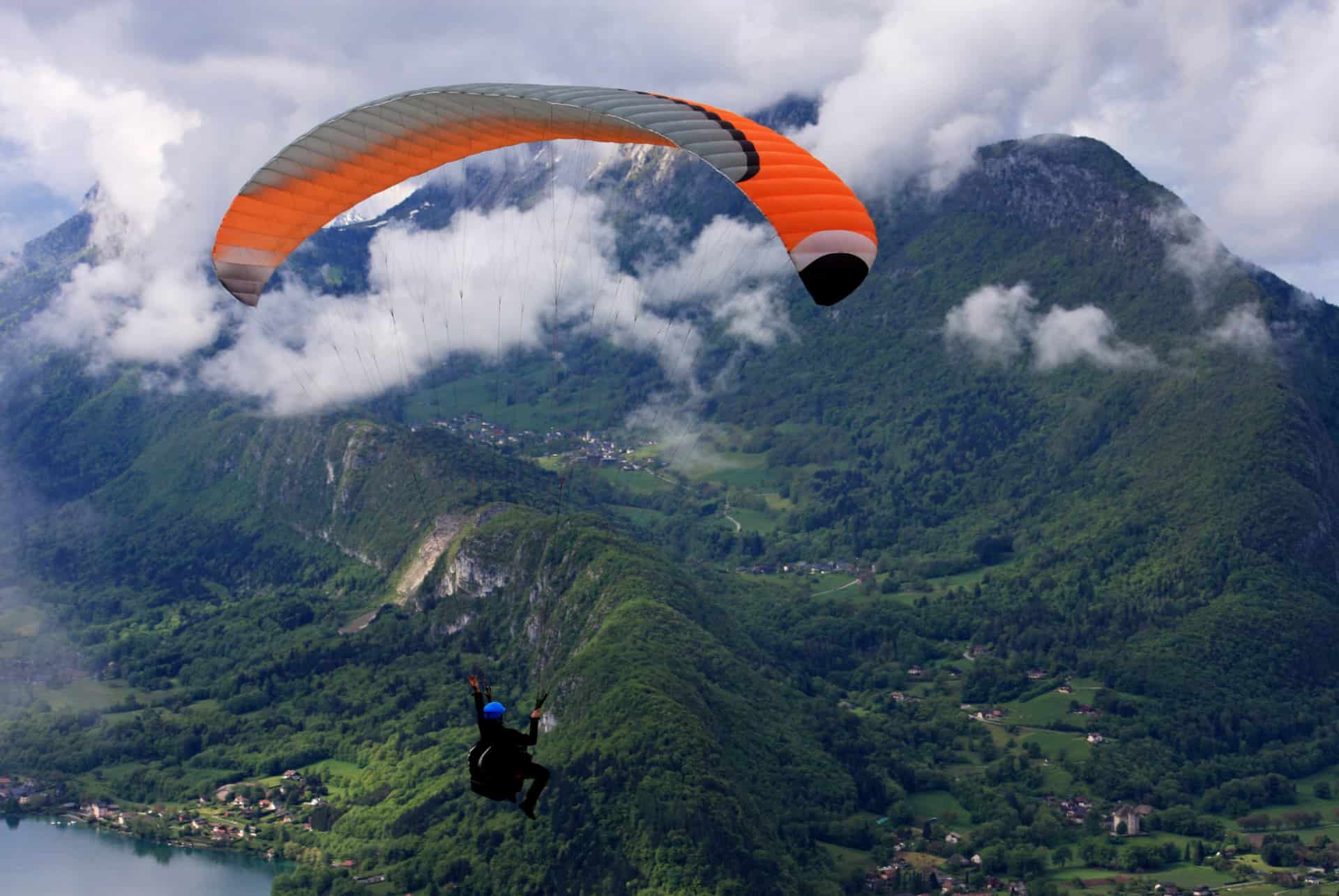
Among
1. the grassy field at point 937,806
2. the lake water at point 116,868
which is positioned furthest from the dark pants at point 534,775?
the grassy field at point 937,806

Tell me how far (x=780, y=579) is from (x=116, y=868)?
225ft

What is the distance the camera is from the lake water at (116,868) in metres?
71.8

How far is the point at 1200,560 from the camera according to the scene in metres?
115

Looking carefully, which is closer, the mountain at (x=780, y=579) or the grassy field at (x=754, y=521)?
the mountain at (x=780, y=579)

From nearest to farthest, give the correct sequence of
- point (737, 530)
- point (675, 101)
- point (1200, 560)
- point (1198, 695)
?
point (675, 101) < point (1198, 695) < point (1200, 560) < point (737, 530)

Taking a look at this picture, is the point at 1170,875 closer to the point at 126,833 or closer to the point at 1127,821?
the point at 1127,821

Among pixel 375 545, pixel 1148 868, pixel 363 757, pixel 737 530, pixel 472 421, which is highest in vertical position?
pixel 472 421

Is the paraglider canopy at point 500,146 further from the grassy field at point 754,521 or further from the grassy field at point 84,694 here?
the grassy field at point 754,521

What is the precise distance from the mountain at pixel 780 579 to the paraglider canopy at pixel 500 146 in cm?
3764

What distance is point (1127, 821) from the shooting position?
7806 centimetres

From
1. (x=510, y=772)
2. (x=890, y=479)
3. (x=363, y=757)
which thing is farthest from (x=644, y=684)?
(x=890, y=479)

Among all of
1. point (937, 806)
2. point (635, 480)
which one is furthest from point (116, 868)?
point (635, 480)

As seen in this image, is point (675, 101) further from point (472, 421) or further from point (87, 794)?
point (472, 421)

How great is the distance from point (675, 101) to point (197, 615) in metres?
105
